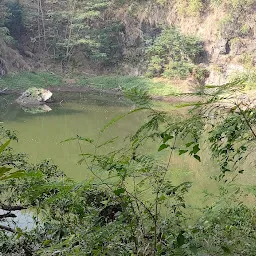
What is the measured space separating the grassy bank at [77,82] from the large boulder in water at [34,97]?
213 cm

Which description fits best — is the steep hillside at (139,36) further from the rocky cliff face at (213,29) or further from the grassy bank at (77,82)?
the grassy bank at (77,82)

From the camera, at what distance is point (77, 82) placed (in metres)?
16.6

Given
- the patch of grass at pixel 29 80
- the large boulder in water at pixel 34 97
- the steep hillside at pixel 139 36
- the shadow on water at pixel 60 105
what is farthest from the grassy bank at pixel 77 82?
the large boulder in water at pixel 34 97

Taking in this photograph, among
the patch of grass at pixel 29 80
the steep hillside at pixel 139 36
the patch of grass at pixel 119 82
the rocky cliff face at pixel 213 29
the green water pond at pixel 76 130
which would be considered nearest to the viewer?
the green water pond at pixel 76 130

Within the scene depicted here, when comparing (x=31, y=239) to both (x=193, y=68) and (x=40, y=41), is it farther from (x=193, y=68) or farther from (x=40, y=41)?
(x=40, y=41)

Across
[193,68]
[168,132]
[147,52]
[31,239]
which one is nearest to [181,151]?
[168,132]

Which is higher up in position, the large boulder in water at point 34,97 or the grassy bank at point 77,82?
the large boulder in water at point 34,97

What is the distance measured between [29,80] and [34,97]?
3.15 metres

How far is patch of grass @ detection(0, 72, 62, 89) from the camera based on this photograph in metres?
15.2

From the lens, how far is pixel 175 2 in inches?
704

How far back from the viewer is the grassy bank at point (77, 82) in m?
15.2

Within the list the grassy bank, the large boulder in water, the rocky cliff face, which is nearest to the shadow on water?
the large boulder in water

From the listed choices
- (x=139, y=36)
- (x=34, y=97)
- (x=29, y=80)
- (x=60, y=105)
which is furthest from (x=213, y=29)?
(x=34, y=97)

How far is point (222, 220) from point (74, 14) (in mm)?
16929
